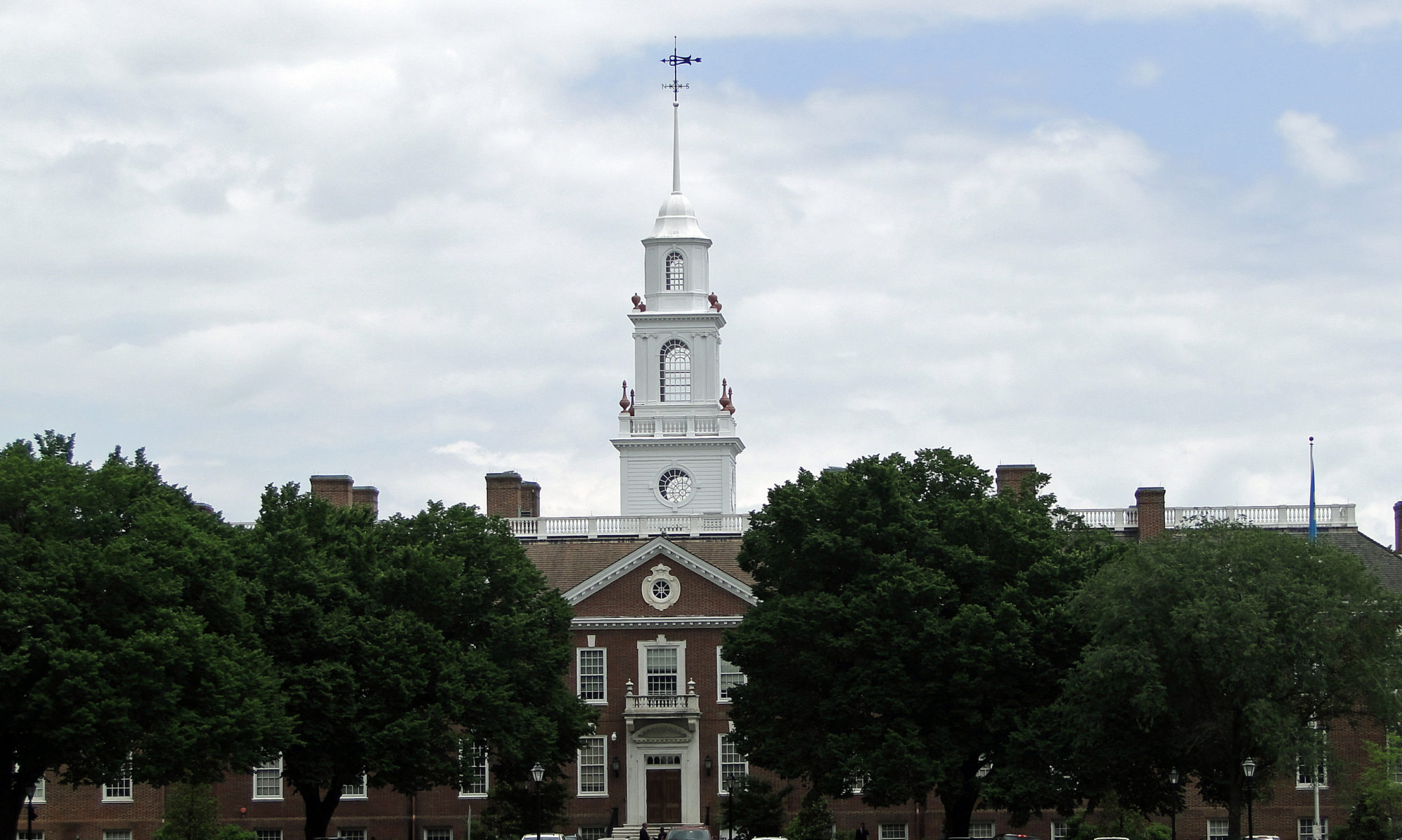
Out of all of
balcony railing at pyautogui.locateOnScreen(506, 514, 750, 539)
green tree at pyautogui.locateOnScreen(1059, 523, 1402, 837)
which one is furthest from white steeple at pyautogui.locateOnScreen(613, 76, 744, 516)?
green tree at pyautogui.locateOnScreen(1059, 523, 1402, 837)

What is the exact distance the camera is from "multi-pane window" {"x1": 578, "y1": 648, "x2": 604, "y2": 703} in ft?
239

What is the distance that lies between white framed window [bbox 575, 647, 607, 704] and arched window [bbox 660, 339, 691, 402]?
20.5 m

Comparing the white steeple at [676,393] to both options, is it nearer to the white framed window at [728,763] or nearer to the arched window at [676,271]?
the arched window at [676,271]

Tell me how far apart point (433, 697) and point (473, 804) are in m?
15.5

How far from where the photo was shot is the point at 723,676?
240ft

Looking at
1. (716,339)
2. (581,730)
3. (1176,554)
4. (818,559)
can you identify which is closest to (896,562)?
(818,559)

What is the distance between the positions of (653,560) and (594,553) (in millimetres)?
4928

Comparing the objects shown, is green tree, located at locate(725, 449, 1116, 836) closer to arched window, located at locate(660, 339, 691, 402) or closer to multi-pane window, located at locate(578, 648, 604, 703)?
multi-pane window, located at locate(578, 648, 604, 703)

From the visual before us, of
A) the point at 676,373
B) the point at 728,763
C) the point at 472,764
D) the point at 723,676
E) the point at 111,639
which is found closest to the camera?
the point at 111,639

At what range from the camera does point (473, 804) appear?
7250 cm

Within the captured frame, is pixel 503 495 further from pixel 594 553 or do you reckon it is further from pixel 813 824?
pixel 813 824

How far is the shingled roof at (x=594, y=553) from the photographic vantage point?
249ft

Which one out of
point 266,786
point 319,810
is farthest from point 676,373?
point 319,810

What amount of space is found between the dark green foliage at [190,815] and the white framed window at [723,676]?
17513 millimetres
